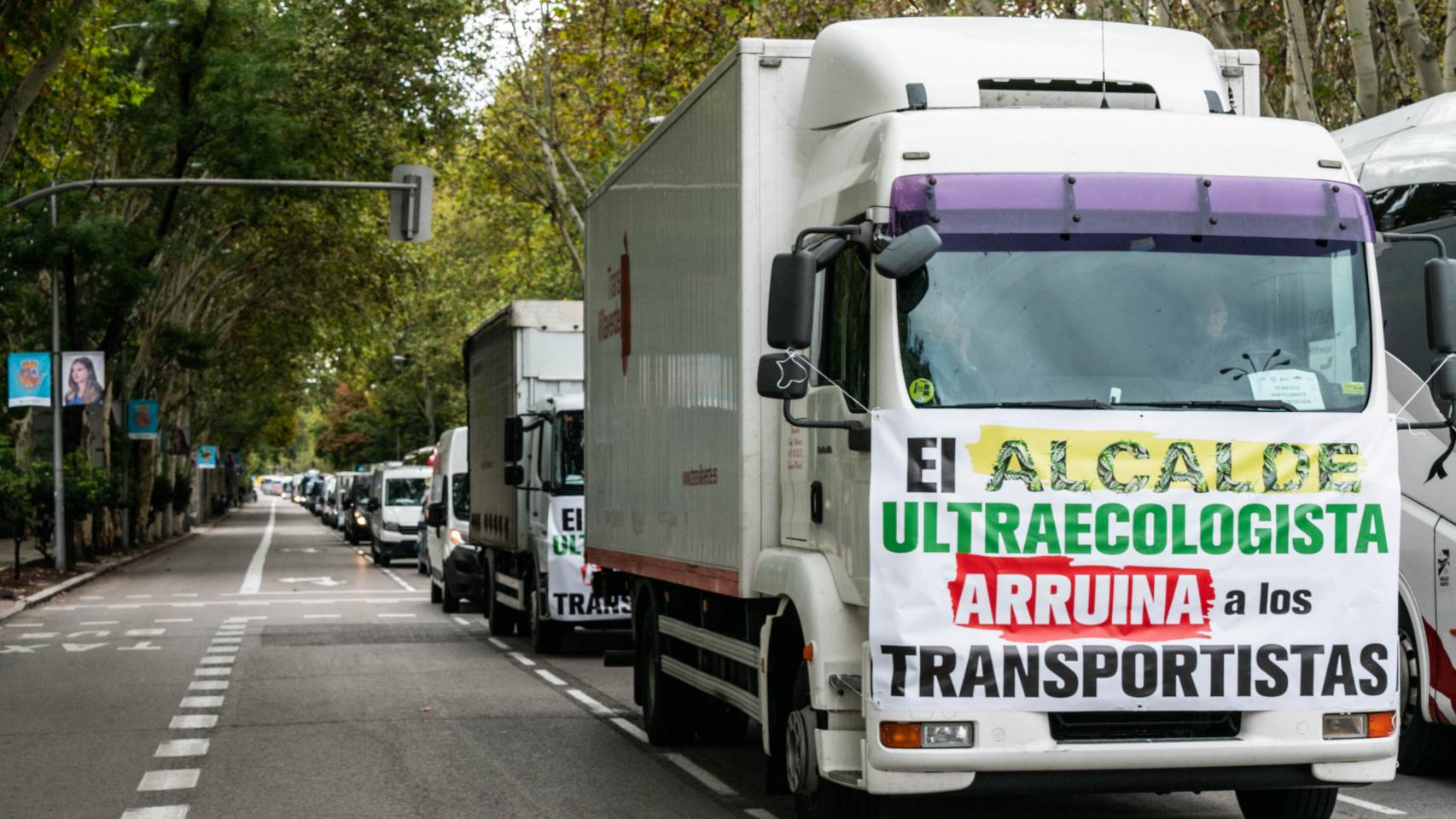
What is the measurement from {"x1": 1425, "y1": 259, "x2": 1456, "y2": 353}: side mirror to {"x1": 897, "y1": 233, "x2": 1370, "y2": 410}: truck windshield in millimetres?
322

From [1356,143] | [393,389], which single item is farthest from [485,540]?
[393,389]

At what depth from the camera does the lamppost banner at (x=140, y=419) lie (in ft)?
157

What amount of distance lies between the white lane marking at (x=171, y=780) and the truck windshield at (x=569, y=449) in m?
7.48

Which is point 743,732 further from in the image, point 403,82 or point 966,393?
point 403,82

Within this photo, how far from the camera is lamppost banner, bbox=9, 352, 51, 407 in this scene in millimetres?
34625

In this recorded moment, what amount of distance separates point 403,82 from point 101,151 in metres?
6.56

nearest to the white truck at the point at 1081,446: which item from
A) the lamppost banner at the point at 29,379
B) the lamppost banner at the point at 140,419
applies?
the lamppost banner at the point at 29,379

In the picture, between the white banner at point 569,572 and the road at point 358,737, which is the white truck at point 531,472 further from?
the road at point 358,737

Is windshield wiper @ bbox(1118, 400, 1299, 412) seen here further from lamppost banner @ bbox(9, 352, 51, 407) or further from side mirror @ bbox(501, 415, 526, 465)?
lamppost banner @ bbox(9, 352, 51, 407)

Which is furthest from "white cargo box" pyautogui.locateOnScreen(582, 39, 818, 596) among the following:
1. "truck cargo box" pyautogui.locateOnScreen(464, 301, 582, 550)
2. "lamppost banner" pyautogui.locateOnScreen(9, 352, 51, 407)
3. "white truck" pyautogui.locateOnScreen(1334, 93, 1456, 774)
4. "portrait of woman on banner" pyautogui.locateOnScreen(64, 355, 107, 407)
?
"portrait of woman on banner" pyautogui.locateOnScreen(64, 355, 107, 407)

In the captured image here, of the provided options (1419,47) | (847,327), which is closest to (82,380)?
(1419,47)

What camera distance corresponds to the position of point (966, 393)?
707 centimetres

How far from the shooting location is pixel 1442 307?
24.5ft

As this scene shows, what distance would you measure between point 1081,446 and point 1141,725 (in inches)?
40.8
